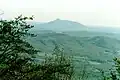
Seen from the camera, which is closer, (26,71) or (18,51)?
(26,71)

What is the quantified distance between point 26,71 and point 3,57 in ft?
2.10

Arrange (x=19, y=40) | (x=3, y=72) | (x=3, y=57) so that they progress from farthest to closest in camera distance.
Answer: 1. (x=19, y=40)
2. (x=3, y=57)
3. (x=3, y=72)

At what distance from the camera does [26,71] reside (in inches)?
279

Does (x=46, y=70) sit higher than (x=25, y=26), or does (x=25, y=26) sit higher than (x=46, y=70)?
(x=25, y=26)

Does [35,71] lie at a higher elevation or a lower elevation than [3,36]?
lower

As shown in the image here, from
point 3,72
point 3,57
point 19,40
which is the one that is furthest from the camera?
point 19,40

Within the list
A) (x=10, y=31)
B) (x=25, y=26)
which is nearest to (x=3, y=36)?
(x=10, y=31)

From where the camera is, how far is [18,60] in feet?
23.8

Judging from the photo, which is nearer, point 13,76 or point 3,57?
point 13,76

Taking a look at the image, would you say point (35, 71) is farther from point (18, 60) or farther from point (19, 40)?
point (19, 40)

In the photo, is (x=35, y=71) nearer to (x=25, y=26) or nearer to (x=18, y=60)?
(x=18, y=60)

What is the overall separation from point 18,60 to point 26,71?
14.0 inches

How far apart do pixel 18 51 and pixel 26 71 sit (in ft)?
2.50

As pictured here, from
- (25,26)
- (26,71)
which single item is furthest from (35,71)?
(25,26)
